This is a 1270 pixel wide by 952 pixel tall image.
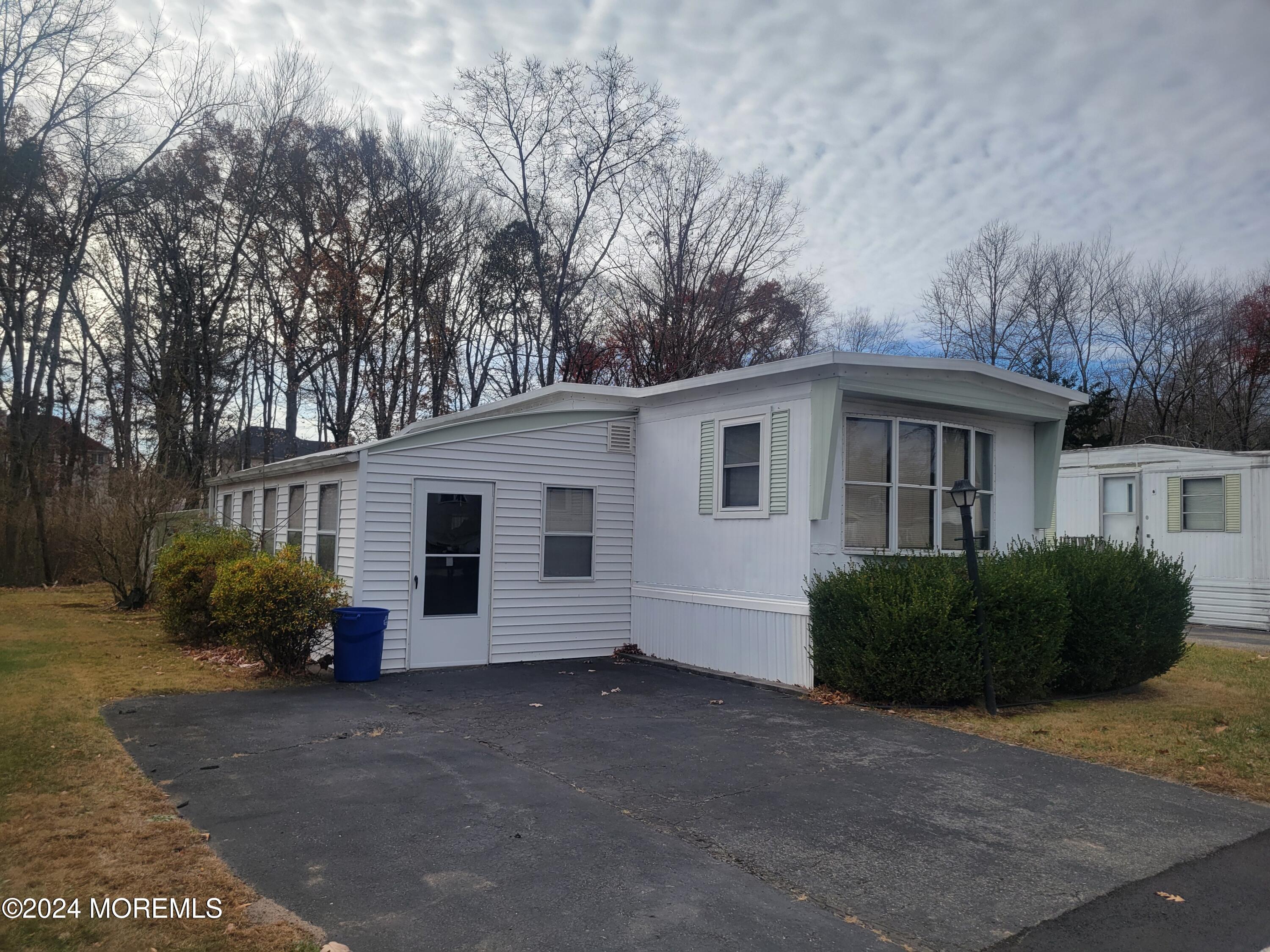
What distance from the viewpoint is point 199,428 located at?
22.6m

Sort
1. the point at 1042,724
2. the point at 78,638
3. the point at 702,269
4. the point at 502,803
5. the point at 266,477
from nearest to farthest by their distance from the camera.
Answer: the point at 502,803, the point at 1042,724, the point at 78,638, the point at 266,477, the point at 702,269

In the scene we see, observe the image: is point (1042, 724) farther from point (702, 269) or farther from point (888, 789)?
point (702, 269)

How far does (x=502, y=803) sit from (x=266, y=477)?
388 inches

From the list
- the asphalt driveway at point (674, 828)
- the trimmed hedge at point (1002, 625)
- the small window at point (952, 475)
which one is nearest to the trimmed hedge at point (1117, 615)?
the trimmed hedge at point (1002, 625)

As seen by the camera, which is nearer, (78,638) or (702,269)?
(78,638)

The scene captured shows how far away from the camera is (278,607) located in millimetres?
9227

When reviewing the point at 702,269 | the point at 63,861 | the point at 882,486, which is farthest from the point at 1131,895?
the point at 702,269

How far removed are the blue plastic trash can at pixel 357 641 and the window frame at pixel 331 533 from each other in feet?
3.85

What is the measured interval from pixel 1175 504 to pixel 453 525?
46.2ft

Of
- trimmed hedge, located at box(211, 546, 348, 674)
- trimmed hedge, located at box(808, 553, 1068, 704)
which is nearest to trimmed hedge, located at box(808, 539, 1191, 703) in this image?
trimmed hedge, located at box(808, 553, 1068, 704)

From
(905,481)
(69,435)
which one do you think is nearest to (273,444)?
Result: (69,435)

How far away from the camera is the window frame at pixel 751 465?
9820 mm

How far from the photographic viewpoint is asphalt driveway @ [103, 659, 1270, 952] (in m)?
3.76

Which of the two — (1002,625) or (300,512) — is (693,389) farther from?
(300,512)
